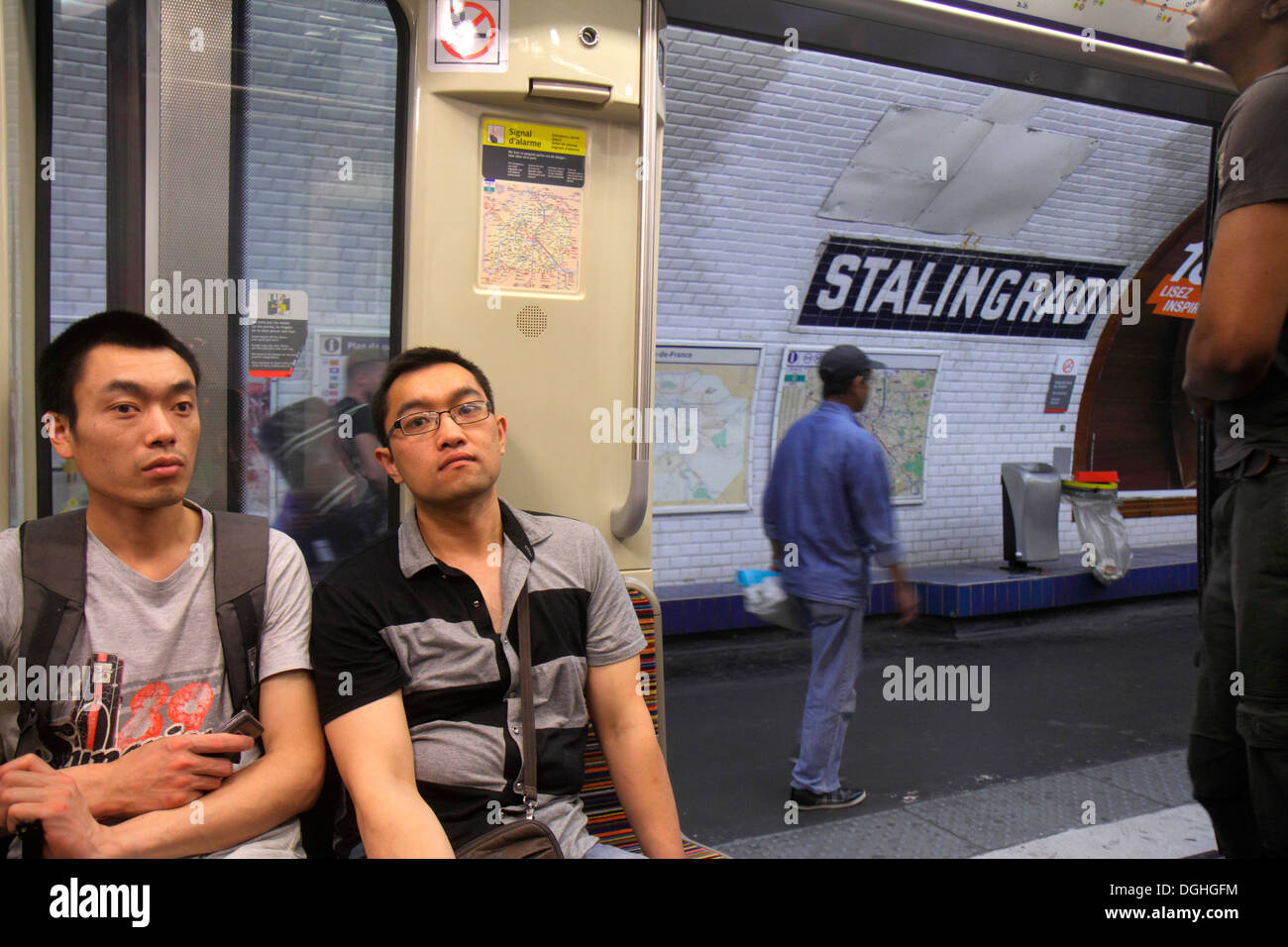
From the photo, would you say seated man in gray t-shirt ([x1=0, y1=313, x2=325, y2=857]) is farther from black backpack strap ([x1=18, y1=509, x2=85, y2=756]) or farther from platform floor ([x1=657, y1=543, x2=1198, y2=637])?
platform floor ([x1=657, y1=543, x2=1198, y2=637])

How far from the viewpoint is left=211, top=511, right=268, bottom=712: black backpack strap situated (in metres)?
1.87

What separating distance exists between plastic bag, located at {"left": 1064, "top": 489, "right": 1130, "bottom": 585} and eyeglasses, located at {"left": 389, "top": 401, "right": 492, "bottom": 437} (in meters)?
8.03

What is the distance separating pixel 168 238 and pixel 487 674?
1.11 metres

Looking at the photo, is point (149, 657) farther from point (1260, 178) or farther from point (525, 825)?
point (1260, 178)

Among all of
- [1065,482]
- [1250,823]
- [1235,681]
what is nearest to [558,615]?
[1235,681]

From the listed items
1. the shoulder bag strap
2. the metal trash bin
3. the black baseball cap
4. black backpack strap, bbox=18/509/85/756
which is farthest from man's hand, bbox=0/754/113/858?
the metal trash bin

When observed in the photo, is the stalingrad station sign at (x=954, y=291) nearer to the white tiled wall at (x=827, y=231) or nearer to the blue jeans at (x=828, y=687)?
the white tiled wall at (x=827, y=231)

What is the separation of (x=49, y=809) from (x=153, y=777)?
157 mm

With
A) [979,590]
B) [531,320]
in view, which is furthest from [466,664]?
[979,590]

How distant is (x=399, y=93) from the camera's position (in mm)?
2295

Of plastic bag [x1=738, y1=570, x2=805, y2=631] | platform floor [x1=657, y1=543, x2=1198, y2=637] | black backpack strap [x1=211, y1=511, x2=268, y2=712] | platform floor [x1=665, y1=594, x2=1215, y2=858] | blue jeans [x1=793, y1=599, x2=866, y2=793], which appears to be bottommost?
platform floor [x1=665, y1=594, x2=1215, y2=858]

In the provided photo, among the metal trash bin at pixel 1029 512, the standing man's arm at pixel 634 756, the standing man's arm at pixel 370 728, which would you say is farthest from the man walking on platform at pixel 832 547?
the metal trash bin at pixel 1029 512

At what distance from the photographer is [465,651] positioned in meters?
1.95

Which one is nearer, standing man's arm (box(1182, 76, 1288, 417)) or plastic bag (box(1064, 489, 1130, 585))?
standing man's arm (box(1182, 76, 1288, 417))
